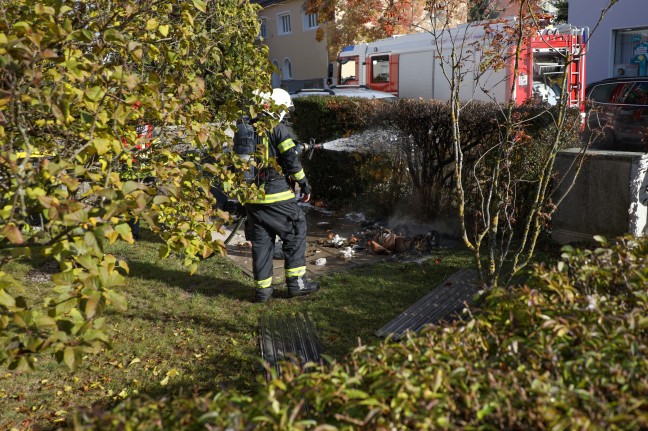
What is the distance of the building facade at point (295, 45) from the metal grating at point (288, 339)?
929 inches

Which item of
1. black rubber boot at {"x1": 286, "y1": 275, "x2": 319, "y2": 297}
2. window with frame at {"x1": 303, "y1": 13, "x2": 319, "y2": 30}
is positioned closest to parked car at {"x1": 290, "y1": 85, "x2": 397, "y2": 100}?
black rubber boot at {"x1": 286, "y1": 275, "x2": 319, "y2": 297}

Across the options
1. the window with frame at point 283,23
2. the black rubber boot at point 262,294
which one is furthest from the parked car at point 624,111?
the window with frame at point 283,23

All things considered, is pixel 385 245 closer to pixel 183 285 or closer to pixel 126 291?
pixel 183 285

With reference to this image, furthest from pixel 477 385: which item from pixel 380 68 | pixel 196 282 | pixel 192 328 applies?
pixel 380 68

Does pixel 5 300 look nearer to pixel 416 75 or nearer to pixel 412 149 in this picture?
pixel 412 149

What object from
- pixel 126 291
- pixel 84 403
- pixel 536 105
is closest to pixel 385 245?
pixel 536 105

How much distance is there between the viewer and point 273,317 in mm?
5570

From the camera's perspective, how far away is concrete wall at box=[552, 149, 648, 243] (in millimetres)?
5875

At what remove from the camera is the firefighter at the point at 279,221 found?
19.6 feet

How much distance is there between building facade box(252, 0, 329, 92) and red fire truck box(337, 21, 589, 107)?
31.7 feet

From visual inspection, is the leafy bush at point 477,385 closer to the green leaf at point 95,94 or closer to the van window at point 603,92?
the green leaf at point 95,94

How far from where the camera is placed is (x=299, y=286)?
609cm

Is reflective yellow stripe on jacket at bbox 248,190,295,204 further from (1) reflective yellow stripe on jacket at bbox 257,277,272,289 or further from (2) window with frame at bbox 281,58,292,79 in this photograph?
(2) window with frame at bbox 281,58,292,79

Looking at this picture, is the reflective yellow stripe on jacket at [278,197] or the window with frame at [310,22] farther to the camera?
the window with frame at [310,22]
